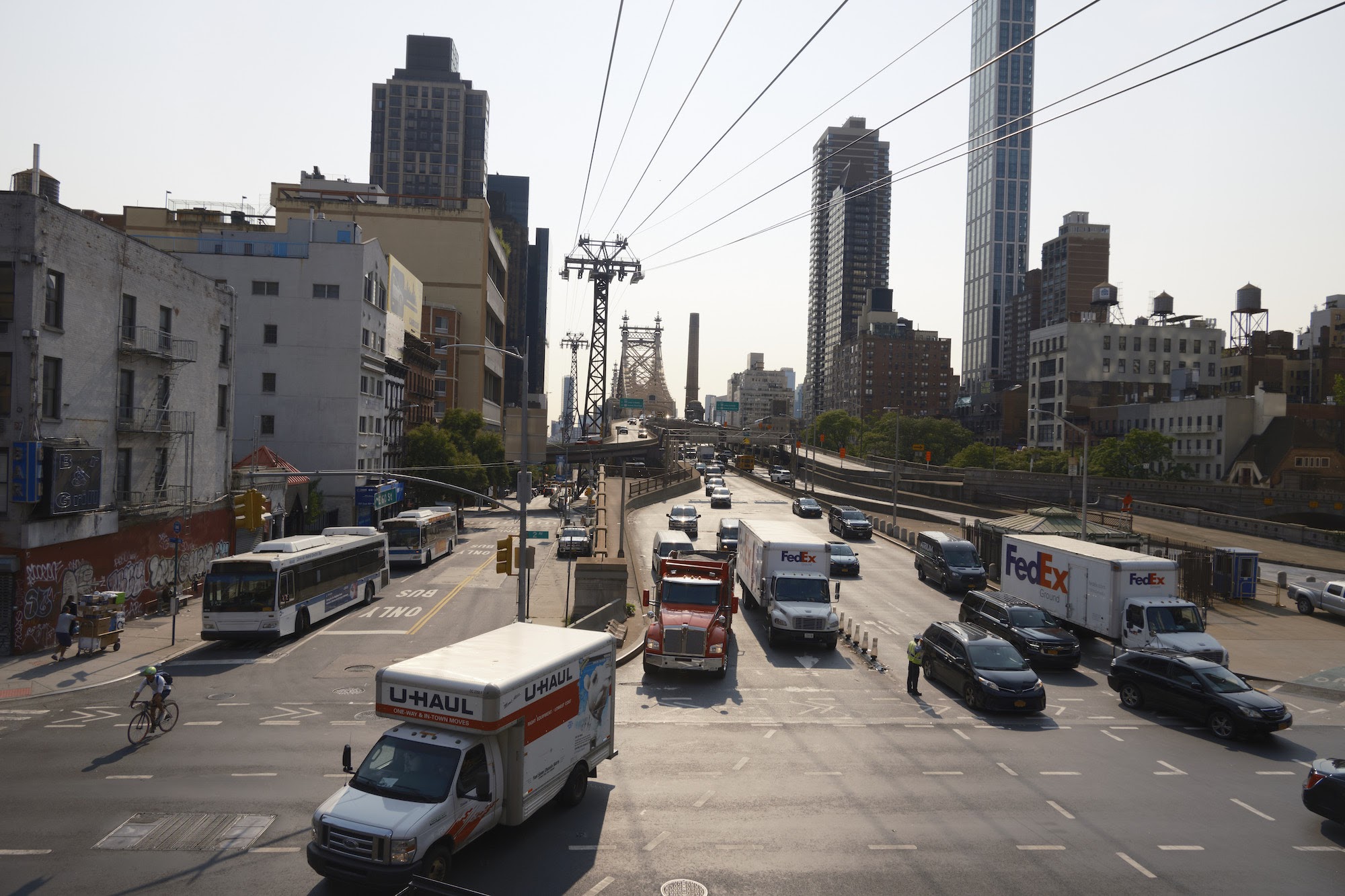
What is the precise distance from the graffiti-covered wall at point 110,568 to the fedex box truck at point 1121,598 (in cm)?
3125

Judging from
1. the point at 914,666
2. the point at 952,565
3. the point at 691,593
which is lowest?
the point at 914,666

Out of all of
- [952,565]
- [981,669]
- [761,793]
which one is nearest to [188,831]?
[761,793]

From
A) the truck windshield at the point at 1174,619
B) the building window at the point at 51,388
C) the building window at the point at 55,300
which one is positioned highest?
the building window at the point at 55,300

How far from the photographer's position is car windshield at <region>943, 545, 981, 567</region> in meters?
39.3

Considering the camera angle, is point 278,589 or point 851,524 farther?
point 851,524

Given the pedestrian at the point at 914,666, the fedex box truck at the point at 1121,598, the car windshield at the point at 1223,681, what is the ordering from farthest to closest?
the fedex box truck at the point at 1121,598
the pedestrian at the point at 914,666
the car windshield at the point at 1223,681

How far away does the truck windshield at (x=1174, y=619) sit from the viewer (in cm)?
2489

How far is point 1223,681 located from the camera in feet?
64.4

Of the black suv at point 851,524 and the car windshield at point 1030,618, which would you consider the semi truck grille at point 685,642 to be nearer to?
the car windshield at point 1030,618

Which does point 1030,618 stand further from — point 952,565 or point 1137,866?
point 1137,866

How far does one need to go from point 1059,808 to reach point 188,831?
13.7 meters

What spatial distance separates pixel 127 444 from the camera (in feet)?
104

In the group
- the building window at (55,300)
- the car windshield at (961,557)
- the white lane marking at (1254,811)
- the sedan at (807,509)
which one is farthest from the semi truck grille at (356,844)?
the sedan at (807,509)

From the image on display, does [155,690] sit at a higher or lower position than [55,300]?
lower
